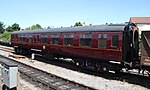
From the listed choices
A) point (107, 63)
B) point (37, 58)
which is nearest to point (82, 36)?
point (107, 63)

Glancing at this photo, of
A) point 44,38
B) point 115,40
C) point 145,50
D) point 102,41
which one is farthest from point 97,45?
point 44,38

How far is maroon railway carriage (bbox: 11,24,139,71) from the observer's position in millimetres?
14844

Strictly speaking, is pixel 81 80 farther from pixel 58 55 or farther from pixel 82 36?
pixel 58 55

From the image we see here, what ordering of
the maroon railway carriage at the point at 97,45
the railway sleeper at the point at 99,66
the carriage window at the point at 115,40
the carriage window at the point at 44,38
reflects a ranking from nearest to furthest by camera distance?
the maroon railway carriage at the point at 97,45 → the carriage window at the point at 115,40 → the railway sleeper at the point at 99,66 → the carriage window at the point at 44,38

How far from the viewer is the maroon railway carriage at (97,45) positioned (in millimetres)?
14844

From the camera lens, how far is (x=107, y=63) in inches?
626

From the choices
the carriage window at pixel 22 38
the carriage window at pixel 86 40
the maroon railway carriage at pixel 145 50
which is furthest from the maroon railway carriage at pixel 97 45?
the carriage window at pixel 22 38

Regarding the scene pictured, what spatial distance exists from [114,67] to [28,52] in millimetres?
16652

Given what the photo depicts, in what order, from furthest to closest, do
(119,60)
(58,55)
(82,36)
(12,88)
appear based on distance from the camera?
(58,55)
(82,36)
(119,60)
(12,88)

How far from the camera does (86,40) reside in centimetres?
1761

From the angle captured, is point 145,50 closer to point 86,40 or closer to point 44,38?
point 86,40

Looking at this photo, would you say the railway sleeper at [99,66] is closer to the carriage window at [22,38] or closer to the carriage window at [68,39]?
the carriage window at [68,39]

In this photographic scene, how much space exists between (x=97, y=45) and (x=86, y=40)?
1.43m

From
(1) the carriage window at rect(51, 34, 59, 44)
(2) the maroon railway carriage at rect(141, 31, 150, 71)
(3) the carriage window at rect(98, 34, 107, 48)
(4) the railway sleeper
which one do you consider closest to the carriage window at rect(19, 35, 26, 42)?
(1) the carriage window at rect(51, 34, 59, 44)
